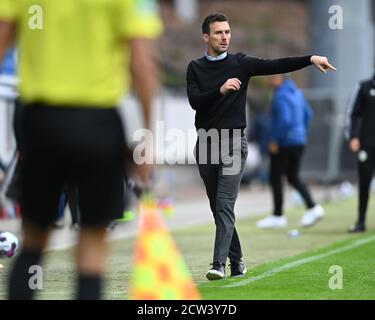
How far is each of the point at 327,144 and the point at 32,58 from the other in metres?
24.5

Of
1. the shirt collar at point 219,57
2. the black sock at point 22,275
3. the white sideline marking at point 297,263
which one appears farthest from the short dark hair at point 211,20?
the black sock at point 22,275

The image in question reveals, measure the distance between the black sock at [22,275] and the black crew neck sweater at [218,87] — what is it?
4181 millimetres

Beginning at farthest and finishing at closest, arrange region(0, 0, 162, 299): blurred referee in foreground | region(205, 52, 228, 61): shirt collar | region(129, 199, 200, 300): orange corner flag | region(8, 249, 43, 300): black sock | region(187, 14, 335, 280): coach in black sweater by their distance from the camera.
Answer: region(205, 52, 228, 61): shirt collar → region(187, 14, 335, 280): coach in black sweater → region(129, 199, 200, 300): orange corner flag → region(8, 249, 43, 300): black sock → region(0, 0, 162, 299): blurred referee in foreground

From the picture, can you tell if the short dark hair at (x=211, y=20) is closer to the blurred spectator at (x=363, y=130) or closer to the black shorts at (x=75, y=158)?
the black shorts at (x=75, y=158)

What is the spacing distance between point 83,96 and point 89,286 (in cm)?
88

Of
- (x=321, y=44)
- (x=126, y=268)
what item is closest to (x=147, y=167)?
(x=126, y=268)

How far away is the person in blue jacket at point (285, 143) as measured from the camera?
17.3m

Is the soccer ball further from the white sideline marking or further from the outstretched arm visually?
the outstretched arm

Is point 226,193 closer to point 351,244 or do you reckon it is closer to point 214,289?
point 214,289

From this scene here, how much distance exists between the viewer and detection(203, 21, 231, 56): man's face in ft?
33.7

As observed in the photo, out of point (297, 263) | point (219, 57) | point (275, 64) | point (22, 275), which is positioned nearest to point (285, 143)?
point (297, 263)

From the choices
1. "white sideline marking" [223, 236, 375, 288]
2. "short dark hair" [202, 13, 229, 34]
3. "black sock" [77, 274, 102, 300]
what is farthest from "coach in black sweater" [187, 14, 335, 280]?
"black sock" [77, 274, 102, 300]

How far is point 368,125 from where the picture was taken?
1594 centimetres

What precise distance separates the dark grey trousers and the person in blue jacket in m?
6.74
